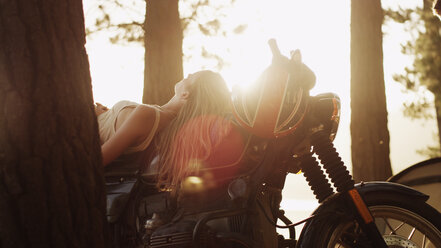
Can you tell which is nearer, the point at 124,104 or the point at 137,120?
the point at 137,120

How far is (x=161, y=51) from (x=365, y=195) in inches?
168

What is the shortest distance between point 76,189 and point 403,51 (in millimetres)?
12313

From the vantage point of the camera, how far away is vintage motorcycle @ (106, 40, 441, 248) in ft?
7.75

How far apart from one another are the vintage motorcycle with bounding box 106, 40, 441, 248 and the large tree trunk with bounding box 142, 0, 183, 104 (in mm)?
3549

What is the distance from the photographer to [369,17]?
6.60 m

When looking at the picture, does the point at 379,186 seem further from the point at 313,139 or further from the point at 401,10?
the point at 401,10

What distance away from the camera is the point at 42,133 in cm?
183

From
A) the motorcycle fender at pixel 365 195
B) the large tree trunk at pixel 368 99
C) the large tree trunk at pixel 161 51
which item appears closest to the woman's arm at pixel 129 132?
the motorcycle fender at pixel 365 195

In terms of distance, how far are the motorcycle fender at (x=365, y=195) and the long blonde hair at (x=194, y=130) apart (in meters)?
0.63

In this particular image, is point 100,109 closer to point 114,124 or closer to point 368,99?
point 114,124

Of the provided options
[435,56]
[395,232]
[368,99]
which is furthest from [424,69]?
[395,232]

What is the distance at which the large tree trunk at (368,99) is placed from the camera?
6180 millimetres

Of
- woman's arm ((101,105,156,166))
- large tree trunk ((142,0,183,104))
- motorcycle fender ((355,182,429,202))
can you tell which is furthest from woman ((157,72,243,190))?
large tree trunk ((142,0,183,104))

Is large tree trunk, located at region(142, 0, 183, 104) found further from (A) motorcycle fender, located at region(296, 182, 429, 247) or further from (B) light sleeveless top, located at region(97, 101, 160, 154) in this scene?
(A) motorcycle fender, located at region(296, 182, 429, 247)
